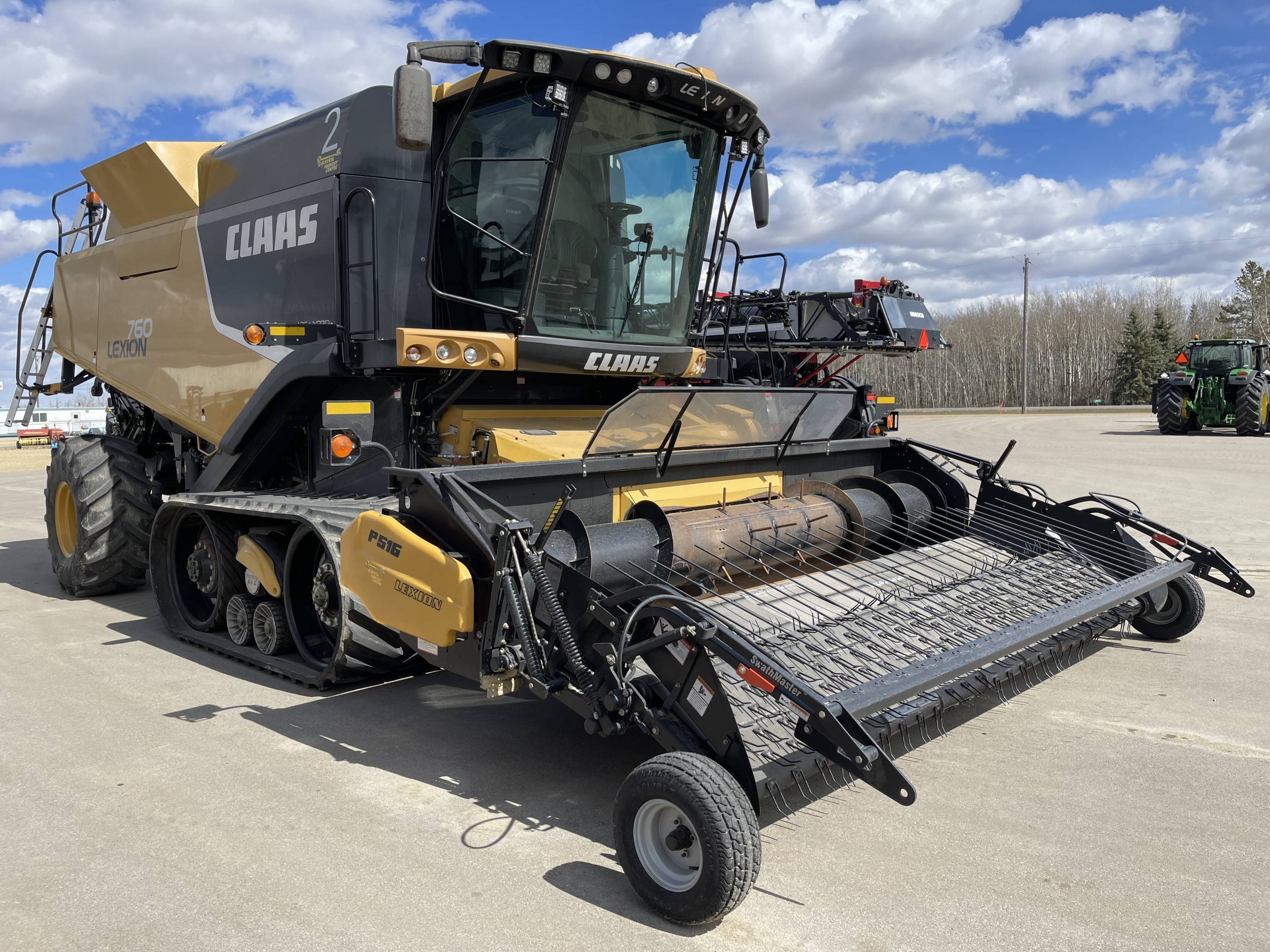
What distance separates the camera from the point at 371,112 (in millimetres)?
4973

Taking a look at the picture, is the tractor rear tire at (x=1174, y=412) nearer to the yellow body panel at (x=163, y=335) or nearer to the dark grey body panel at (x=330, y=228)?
the dark grey body panel at (x=330, y=228)

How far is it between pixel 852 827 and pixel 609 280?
2.99m

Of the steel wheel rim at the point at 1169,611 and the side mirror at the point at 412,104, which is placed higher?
the side mirror at the point at 412,104

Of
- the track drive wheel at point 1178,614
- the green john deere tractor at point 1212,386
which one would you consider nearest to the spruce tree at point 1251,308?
the green john deere tractor at point 1212,386

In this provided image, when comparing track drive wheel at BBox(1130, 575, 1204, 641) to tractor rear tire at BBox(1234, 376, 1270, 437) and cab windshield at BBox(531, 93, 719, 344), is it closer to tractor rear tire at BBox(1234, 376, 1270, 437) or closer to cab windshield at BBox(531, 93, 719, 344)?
cab windshield at BBox(531, 93, 719, 344)

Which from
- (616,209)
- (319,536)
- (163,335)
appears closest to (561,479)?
(319,536)

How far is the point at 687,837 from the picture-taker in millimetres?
2600

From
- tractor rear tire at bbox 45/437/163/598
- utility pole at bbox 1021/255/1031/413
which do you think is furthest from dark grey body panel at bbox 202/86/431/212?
utility pole at bbox 1021/255/1031/413

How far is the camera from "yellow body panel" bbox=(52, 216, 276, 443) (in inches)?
224

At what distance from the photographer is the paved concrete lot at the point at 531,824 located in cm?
252

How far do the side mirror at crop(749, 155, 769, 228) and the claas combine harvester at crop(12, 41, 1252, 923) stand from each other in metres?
0.02

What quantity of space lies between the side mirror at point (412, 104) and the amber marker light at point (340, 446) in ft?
4.86

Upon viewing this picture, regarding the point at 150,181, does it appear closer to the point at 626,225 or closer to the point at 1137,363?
the point at 626,225

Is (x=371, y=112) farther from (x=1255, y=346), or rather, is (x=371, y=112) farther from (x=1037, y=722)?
(x=1255, y=346)
